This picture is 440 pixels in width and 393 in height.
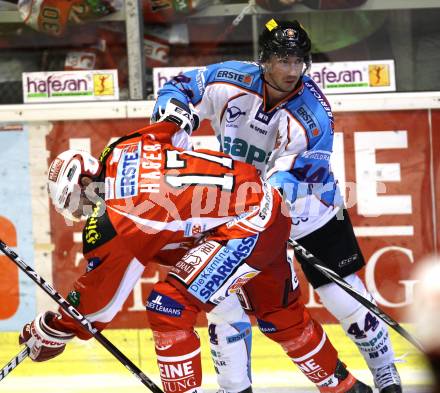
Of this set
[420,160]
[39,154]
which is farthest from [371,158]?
[39,154]

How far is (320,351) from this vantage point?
3670 millimetres

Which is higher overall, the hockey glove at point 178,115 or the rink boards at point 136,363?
the hockey glove at point 178,115

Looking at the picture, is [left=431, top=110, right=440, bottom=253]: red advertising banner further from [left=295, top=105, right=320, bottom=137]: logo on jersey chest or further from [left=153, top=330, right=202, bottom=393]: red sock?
[left=153, top=330, right=202, bottom=393]: red sock

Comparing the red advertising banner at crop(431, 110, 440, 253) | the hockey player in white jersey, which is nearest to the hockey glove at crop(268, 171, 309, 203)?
the hockey player in white jersey

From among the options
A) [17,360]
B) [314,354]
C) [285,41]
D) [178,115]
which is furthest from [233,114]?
[17,360]

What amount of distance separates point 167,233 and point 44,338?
0.58m

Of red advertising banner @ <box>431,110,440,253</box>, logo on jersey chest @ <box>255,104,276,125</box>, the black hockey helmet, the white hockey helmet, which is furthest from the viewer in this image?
red advertising banner @ <box>431,110,440,253</box>

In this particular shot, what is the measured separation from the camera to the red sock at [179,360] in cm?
314

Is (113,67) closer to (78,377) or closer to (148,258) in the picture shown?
(78,377)

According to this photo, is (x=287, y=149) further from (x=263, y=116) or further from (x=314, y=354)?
(x=314, y=354)

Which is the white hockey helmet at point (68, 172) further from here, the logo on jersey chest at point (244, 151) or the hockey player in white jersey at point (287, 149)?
the logo on jersey chest at point (244, 151)

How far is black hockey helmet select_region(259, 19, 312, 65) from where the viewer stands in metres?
3.62

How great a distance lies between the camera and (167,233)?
321 centimetres

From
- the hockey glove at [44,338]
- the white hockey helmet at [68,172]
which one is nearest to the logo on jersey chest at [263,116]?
the white hockey helmet at [68,172]
